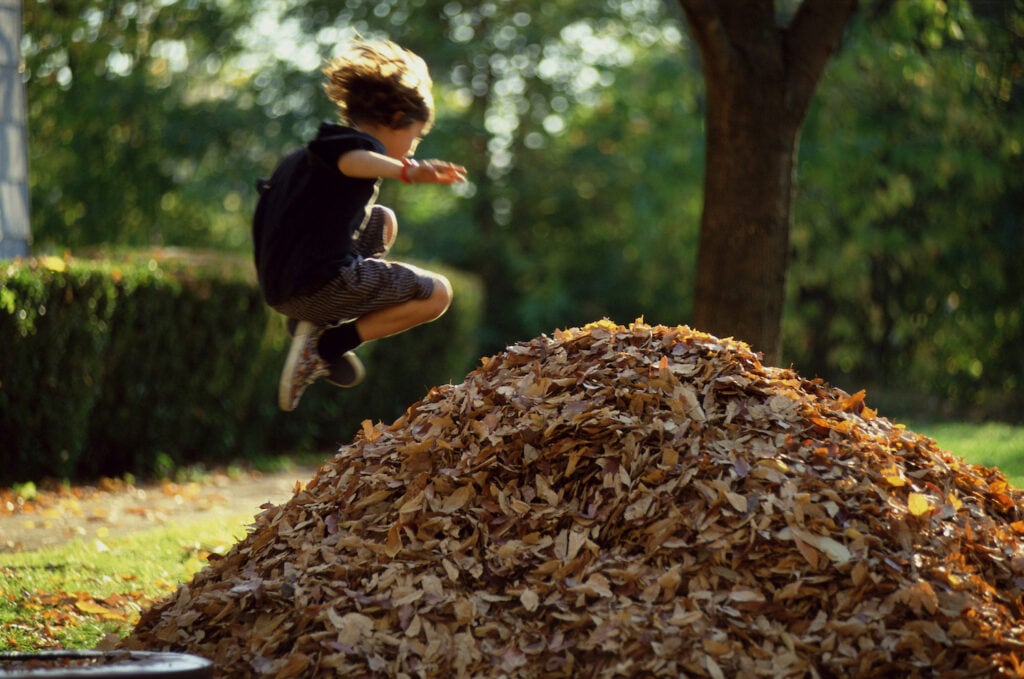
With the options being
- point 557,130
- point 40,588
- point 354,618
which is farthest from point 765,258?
point 557,130

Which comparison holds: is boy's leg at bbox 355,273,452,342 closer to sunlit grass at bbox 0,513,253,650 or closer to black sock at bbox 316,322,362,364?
black sock at bbox 316,322,362,364

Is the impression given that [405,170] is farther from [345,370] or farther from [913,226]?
[913,226]

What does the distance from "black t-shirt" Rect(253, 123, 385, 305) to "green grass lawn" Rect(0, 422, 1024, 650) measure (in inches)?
46.8

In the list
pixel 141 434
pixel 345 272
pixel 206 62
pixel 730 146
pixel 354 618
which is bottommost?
pixel 141 434

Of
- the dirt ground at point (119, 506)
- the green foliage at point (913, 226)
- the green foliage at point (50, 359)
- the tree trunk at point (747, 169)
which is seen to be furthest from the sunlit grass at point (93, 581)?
the green foliage at point (913, 226)

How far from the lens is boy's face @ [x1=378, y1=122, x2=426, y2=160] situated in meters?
5.01

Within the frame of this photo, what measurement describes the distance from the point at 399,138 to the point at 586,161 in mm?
13783

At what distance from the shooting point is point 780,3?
623 inches

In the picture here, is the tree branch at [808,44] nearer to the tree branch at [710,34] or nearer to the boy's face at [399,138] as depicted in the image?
the tree branch at [710,34]

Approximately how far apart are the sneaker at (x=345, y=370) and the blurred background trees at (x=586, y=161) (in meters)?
8.15

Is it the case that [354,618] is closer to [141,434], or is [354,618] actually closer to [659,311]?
[141,434]

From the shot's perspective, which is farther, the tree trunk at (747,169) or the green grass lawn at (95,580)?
the tree trunk at (747,169)

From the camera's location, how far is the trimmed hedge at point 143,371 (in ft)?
25.3

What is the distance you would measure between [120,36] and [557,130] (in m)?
6.95
